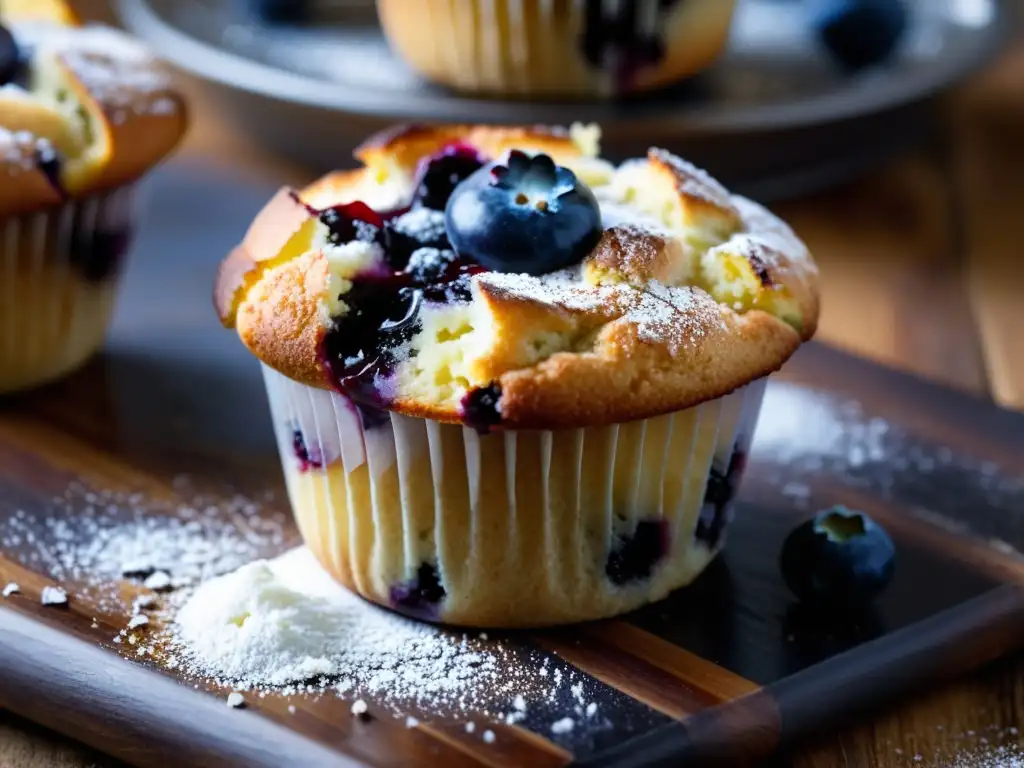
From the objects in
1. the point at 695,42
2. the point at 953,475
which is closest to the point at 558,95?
the point at 695,42

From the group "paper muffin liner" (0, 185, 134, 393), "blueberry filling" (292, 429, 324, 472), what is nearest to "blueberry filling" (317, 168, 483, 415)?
"blueberry filling" (292, 429, 324, 472)

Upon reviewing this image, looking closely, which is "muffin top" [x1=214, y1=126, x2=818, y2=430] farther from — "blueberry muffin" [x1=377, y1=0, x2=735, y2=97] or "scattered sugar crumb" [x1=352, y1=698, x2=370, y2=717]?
"blueberry muffin" [x1=377, y1=0, x2=735, y2=97]

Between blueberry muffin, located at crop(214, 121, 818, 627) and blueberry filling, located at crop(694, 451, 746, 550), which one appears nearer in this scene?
blueberry muffin, located at crop(214, 121, 818, 627)

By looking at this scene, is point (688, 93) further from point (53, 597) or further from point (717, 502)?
point (53, 597)

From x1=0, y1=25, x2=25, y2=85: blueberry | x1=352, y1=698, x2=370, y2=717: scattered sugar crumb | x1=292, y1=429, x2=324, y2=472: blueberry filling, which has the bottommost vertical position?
x1=352, y1=698, x2=370, y2=717: scattered sugar crumb

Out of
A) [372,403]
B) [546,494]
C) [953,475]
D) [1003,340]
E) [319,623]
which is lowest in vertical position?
[1003,340]

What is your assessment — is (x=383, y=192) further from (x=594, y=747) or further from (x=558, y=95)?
(x=558, y=95)

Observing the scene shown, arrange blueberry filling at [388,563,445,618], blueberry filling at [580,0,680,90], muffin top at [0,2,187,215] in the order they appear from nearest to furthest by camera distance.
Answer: blueberry filling at [388,563,445,618] → muffin top at [0,2,187,215] → blueberry filling at [580,0,680,90]
